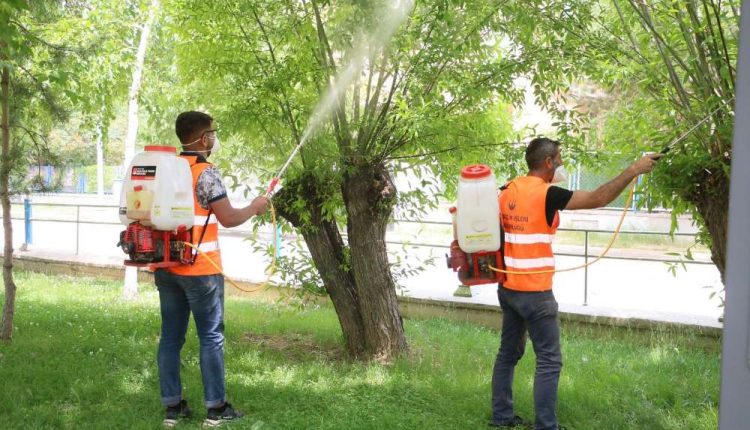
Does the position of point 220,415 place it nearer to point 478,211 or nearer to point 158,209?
point 158,209

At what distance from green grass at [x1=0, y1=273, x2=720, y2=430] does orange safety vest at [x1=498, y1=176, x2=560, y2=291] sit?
99 cm

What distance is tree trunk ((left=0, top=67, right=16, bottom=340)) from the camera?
6695 mm

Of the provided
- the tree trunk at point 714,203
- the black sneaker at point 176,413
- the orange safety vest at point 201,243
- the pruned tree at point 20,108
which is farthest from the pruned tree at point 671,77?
the pruned tree at point 20,108

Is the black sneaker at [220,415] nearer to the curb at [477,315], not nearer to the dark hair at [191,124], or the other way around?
the dark hair at [191,124]

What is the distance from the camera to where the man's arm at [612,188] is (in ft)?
12.3

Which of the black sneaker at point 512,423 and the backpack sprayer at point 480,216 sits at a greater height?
the backpack sprayer at point 480,216

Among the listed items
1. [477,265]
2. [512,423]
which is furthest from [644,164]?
[512,423]

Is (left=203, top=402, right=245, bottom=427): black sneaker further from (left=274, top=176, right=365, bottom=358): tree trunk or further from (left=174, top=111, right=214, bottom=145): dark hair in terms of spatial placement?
(left=274, top=176, right=365, bottom=358): tree trunk

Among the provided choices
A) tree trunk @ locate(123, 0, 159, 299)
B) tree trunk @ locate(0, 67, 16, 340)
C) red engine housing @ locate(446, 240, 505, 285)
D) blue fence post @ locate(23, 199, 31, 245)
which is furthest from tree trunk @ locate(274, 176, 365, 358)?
blue fence post @ locate(23, 199, 31, 245)

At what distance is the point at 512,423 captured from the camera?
4.45m

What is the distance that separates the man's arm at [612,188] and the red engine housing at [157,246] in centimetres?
220

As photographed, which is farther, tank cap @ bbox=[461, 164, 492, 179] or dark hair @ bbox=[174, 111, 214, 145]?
dark hair @ bbox=[174, 111, 214, 145]

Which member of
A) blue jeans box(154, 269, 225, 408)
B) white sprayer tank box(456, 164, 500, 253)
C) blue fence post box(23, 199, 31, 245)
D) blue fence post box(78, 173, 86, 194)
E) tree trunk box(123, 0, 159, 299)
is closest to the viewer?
white sprayer tank box(456, 164, 500, 253)

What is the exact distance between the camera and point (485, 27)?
5.65 meters
